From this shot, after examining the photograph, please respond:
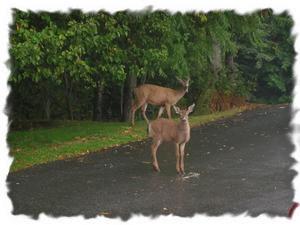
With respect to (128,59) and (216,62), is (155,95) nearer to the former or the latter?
(128,59)

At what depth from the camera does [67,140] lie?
44.2ft

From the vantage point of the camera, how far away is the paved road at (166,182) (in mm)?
7707

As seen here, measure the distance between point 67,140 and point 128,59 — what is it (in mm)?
2499

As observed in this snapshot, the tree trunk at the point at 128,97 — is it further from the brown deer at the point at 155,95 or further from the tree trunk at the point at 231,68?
the tree trunk at the point at 231,68

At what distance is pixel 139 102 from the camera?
15.9 meters

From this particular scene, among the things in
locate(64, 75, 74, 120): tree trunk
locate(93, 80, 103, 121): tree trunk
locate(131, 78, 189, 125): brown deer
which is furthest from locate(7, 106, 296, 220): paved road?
locate(64, 75, 74, 120): tree trunk

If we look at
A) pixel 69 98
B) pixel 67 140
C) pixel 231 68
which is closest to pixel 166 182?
pixel 67 140

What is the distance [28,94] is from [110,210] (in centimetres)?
1410

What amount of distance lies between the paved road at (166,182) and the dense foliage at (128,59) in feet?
6.71

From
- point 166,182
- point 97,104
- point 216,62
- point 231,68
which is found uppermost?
point 216,62

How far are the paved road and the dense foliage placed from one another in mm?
2047

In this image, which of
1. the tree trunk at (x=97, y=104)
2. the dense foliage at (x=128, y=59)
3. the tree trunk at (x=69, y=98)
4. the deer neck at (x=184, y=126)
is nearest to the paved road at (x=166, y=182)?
the deer neck at (x=184, y=126)

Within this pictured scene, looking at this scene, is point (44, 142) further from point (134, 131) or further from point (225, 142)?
point (225, 142)

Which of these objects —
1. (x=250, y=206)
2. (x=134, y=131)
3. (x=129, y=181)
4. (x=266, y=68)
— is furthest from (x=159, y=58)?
(x=266, y=68)
